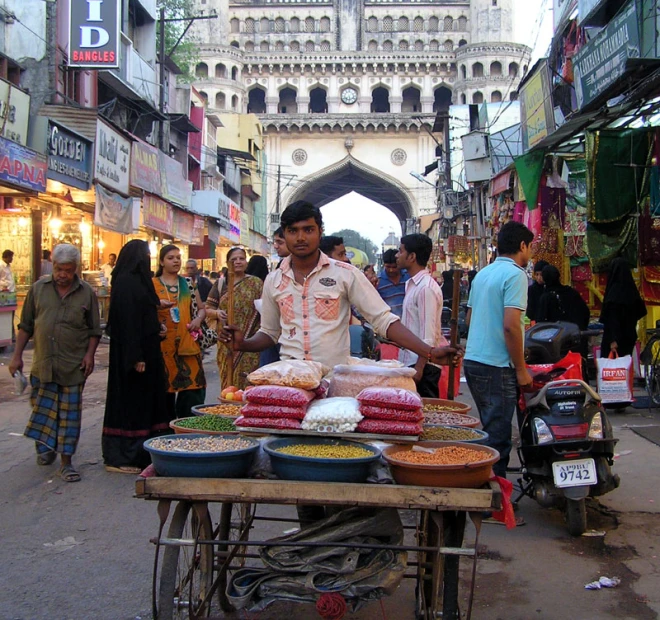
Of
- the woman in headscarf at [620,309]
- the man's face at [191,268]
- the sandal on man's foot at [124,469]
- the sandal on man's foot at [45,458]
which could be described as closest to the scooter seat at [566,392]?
the sandal on man's foot at [124,469]

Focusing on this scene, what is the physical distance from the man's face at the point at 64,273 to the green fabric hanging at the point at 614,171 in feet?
17.0

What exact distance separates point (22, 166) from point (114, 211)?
10.7 feet

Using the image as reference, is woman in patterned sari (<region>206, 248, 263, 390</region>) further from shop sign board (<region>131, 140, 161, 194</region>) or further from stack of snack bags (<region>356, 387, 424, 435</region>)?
shop sign board (<region>131, 140, 161, 194</region>)

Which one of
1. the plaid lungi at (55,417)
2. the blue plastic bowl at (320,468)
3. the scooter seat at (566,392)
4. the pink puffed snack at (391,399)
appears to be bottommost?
the plaid lungi at (55,417)

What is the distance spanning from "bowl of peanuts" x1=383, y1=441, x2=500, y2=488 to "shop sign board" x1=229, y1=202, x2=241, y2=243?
24.9 meters

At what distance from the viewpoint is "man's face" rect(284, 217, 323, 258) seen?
3.01m

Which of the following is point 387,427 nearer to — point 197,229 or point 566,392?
point 566,392

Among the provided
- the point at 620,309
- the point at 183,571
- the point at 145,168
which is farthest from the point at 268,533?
the point at 145,168

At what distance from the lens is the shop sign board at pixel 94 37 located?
12.9 metres

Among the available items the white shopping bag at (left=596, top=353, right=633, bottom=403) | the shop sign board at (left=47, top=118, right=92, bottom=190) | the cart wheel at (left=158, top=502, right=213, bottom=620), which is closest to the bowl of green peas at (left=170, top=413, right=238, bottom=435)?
the cart wheel at (left=158, top=502, right=213, bottom=620)

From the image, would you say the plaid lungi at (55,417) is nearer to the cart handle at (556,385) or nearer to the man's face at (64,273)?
the man's face at (64,273)

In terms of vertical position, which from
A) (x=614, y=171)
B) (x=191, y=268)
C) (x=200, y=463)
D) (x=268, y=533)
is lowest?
(x=268, y=533)

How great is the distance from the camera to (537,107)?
499 inches

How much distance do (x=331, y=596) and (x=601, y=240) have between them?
6.71 m
